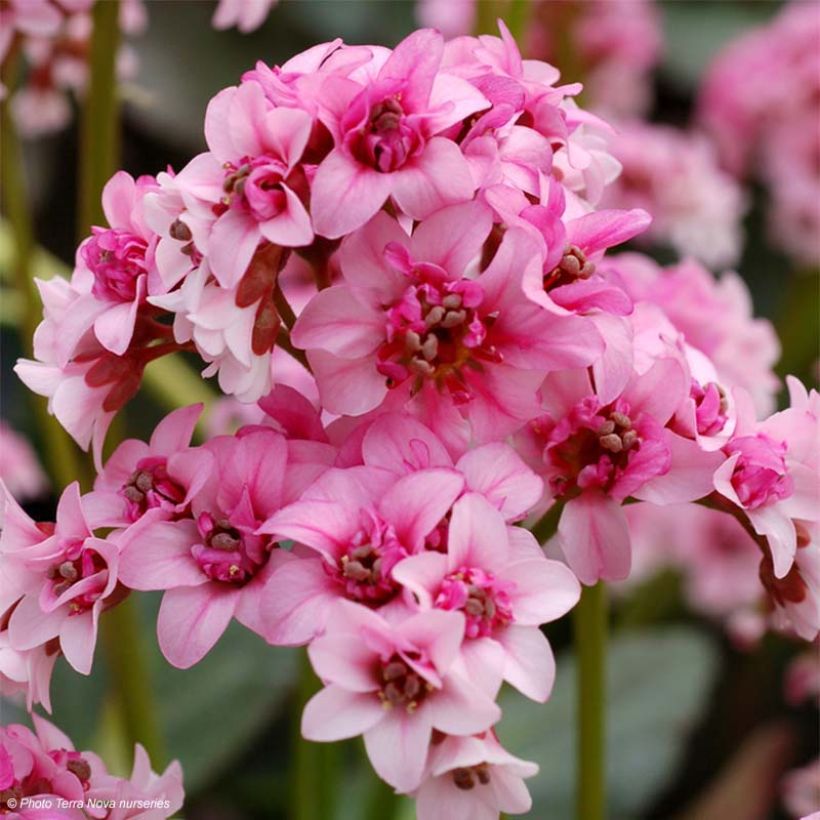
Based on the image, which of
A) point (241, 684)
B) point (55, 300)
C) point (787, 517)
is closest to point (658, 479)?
point (787, 517)

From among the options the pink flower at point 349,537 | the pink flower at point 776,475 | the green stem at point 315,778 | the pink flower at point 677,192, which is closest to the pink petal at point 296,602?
the pink flower at point 349,537

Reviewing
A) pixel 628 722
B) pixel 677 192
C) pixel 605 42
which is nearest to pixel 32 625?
pixel 628 722

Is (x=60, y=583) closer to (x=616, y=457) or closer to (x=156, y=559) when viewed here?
(x=156, y=559)

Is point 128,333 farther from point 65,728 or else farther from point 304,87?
point 65,728

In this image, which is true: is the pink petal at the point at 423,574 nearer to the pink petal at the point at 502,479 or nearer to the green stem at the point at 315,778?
the pink petal at the point at 502,479

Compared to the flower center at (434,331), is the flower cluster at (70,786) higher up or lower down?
lower down

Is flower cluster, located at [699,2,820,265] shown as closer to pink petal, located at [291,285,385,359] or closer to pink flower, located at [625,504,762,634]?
pink flower, located at [625,504,762,634]
